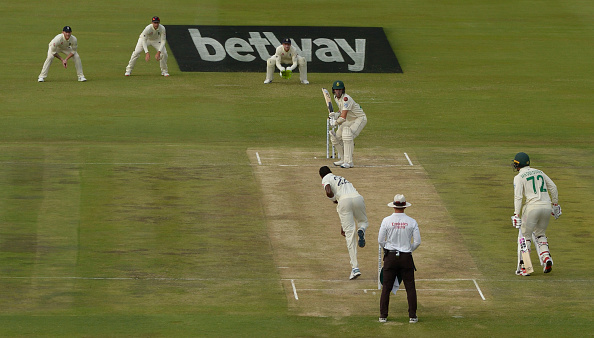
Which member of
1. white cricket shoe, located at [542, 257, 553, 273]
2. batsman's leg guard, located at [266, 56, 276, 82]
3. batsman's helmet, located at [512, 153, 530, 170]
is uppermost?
batsman's leg guard, located at [266, 56, 276, 82]

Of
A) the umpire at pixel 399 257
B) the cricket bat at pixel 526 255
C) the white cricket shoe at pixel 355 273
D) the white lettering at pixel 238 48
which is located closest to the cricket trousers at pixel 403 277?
the umpire at pixel 399 257

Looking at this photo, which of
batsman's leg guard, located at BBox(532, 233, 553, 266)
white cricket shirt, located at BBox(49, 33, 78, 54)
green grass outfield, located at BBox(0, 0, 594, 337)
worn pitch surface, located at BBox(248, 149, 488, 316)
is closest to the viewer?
green grass outfield, located at BBox(0, 0, 594, 337)

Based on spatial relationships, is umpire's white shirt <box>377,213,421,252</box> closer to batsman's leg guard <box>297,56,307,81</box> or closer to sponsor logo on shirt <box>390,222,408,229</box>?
sponsor logo on shirt <box>390,222,408,229</box>

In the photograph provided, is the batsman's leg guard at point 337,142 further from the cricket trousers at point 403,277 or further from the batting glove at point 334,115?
the cricket trousers at point 403,277

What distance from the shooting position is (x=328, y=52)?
120 feet

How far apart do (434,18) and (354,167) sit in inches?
756

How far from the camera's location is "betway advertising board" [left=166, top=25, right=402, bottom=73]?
117 feet

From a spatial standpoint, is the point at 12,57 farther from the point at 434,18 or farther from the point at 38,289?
the point at 38,289

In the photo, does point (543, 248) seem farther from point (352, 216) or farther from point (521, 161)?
point (352, 216)

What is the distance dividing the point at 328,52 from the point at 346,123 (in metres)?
12.7

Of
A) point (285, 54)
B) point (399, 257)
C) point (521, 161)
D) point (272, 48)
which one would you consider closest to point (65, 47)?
point (285, 54)

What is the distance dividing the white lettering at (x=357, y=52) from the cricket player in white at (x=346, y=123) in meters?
11.3

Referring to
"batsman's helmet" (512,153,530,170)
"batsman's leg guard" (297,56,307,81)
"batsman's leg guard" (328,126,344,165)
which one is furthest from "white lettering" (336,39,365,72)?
"batsman's helmet" (512,153,530,170)

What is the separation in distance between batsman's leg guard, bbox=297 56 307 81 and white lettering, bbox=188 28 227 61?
12.4 ft
